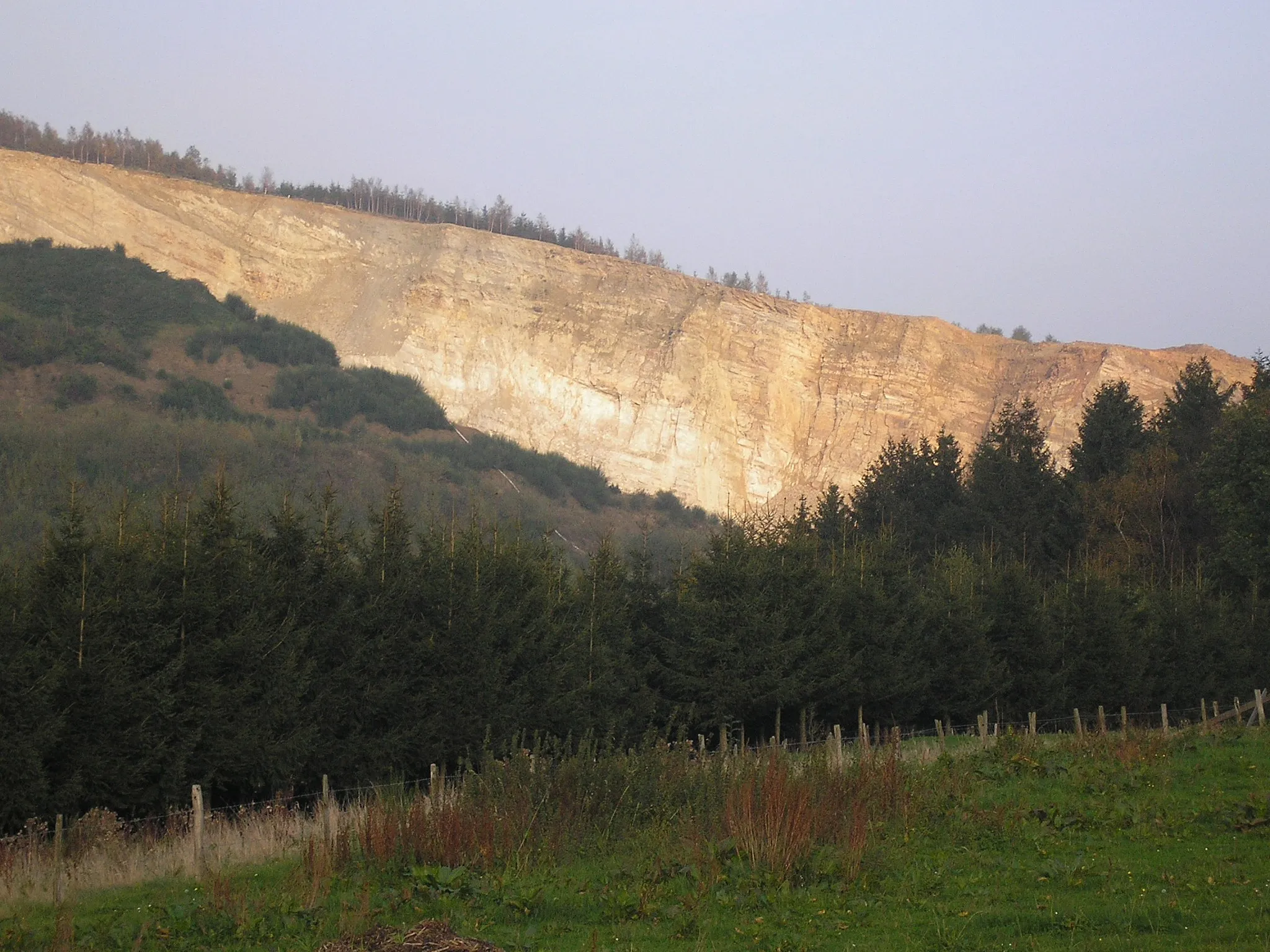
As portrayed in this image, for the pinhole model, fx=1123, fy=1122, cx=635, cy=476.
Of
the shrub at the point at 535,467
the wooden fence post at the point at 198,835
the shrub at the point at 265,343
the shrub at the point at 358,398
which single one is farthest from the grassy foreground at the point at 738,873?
the shrub at the point at 265,343

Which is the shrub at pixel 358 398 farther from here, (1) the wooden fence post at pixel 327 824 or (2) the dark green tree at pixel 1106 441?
(1) the wooden fence post at pixel 327 824

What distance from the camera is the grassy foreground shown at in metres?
7.31

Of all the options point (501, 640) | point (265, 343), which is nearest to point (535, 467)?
point (265, 343)

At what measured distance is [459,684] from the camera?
20641mm

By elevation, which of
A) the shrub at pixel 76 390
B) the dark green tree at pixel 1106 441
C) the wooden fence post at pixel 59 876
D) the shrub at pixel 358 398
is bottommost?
the wooden fence post at pixel 59 876

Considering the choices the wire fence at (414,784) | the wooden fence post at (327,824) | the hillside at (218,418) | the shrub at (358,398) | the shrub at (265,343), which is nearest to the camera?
the wooden fence post at (327,824)

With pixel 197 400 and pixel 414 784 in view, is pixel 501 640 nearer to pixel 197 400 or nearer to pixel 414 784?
pixel 414 784

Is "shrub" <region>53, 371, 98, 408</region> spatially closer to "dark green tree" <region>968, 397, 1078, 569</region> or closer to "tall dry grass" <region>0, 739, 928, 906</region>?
"dark green tree" <region>968, 397, 1078, 569</region>

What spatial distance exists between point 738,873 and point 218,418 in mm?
Answer: 63477

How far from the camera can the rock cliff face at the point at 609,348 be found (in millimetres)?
82062

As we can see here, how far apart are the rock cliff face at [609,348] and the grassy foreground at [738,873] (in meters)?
69.6

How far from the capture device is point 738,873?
856 centimetres

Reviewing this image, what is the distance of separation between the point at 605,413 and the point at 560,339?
7068mm

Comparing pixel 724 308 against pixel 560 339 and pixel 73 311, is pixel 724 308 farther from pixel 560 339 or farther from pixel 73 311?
pixel 73 311
